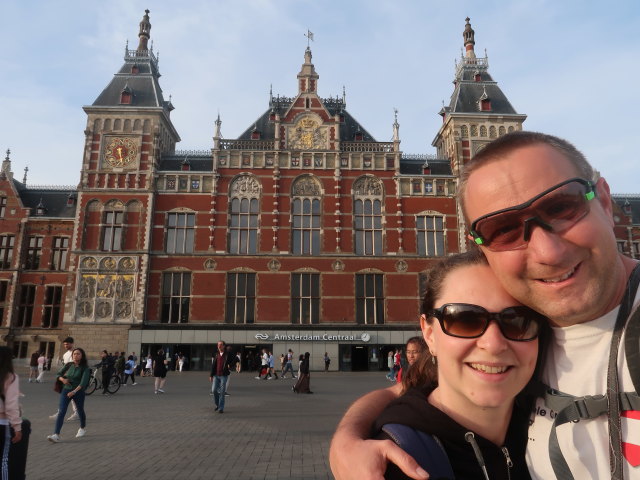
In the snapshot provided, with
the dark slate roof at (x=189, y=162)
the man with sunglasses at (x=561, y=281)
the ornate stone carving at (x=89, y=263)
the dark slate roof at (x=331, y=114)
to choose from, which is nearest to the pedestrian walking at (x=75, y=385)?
the man with sunglasses at (x=561, y=281)

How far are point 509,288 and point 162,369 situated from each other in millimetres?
15699

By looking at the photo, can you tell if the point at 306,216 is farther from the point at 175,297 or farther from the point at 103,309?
the point at 103,309

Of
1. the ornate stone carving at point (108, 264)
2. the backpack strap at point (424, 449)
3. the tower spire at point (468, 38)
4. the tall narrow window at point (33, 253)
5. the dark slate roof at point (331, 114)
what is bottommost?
the backpack strap at point (424, 449)

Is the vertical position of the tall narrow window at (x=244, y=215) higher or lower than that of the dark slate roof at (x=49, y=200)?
A: lower

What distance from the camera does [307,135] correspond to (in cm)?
2928

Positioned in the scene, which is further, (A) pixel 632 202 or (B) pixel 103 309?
(A) pixel 632 202

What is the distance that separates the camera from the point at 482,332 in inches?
58.6

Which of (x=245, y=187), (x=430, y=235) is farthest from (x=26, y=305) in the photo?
(x=430, y=235)

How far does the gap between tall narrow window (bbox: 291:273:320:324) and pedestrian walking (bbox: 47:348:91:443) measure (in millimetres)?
18490

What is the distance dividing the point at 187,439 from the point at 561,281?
824 centimetres

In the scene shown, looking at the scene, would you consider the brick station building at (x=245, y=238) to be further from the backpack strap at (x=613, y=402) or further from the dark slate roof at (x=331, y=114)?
the backpack strap at (x=613, y=402)

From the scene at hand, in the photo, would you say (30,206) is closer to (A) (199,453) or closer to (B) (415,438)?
(A) (199,453)

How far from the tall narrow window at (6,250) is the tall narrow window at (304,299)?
63.7 feet

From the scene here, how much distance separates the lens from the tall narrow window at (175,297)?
26.7m
